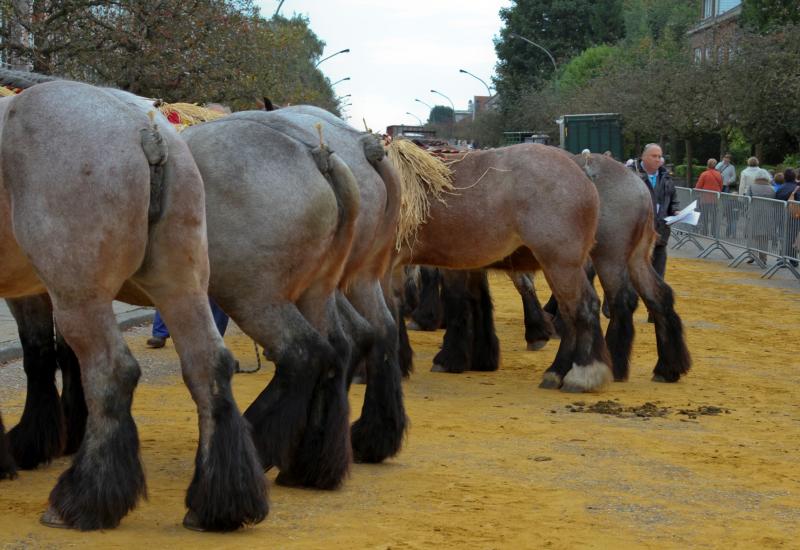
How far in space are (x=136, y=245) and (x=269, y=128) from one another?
153cm

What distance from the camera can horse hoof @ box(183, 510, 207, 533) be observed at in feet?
18.9

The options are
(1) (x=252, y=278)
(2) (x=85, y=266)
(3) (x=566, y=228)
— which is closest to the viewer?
(2) (x=85, y=266)

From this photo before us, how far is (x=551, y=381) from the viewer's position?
37.1ft

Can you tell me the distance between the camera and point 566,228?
434 inches

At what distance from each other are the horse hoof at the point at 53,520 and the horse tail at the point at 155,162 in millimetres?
1331

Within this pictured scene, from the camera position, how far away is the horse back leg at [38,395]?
703 cm

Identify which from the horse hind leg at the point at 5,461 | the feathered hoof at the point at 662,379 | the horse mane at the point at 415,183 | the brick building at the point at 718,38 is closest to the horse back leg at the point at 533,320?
the feathered hoof at the point at 662,379

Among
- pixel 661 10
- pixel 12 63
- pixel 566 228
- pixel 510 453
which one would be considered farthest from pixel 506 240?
pixel 661 10

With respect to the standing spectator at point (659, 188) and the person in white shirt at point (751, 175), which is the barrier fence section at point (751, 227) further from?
the standing spectator at point (659, 188)

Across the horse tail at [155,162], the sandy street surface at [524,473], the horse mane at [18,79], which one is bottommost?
the sandy street surface at [524,473]

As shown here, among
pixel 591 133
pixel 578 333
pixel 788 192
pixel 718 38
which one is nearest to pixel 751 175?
pixel 788 192

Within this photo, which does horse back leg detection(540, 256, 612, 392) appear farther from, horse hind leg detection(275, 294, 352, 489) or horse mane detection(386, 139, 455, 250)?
horse hind leg detection(275, 294, 352, 489)

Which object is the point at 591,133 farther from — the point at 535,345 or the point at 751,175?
the point at 535,345

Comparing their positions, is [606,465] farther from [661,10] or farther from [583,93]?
[661,10]
